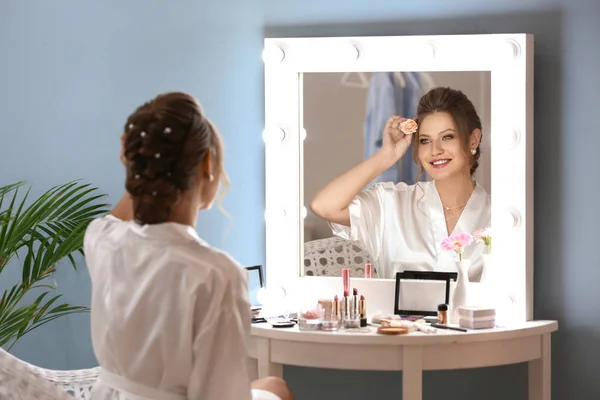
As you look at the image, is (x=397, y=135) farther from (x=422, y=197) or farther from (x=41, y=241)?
(x=41, y=241)

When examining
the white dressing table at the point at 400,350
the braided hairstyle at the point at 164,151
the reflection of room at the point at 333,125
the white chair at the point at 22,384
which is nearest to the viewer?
the braided hairstyle at the point at 164,151

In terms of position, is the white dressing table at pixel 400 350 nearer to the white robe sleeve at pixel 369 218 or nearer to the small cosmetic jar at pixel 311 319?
the small cosmetic jar at pixel 311 319

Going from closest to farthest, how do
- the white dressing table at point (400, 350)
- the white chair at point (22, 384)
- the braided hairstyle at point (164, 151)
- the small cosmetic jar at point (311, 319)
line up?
the braided hairstyle at point (164, 151) < the white chair at point (22, 384) < the white dressing table at point (400, 350) < the small cosmetic jar at point (311, 319)

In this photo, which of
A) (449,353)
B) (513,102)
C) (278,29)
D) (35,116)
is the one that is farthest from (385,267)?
(35,116)

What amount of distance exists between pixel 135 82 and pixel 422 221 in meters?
1.14

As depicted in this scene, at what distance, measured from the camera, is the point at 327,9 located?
2.97 meters

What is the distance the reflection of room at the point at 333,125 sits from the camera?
9.39 ft

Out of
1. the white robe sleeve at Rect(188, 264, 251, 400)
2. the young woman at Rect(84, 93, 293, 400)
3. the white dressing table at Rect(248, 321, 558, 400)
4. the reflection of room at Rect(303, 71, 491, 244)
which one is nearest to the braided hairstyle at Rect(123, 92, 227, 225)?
the young woman at Rect(84, 93, 293, 400)

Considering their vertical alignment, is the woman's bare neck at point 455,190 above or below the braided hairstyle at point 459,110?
below

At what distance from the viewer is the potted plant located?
2.74 meters

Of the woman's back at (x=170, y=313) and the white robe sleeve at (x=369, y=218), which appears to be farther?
the white robe sleeve at (x=369, y=218)

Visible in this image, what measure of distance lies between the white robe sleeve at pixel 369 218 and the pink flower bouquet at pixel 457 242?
22 cm

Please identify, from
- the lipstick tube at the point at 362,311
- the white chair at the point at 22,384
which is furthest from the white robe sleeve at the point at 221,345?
the lipstick tube at the point at 362,311

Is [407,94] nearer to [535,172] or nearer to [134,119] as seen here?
[535,172]
